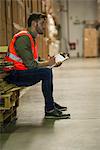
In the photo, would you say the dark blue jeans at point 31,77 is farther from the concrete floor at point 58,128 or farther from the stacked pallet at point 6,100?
the concrete floor at point 58,128

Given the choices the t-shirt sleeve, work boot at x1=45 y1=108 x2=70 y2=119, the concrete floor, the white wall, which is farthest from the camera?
the white wall

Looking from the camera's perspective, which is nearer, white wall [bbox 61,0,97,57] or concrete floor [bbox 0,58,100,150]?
concrete floor [bbox 0,58,100,150]

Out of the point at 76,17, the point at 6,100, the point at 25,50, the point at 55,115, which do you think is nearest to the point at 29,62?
the point at 25,50

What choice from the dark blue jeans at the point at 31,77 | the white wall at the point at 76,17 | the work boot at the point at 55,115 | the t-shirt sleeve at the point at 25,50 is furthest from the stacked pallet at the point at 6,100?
the white wall at the point at 76,17

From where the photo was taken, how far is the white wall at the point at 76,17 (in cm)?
2680

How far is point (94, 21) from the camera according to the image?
85.2 ft

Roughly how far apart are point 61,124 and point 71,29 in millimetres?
22793

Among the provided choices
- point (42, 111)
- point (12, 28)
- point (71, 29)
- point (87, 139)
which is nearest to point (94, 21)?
point (71, 29)

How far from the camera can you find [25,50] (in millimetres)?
4637

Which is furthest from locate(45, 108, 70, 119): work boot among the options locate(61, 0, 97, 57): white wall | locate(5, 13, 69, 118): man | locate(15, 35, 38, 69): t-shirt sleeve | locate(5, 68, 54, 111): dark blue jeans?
locate(61, 0, 97, 57): white wall

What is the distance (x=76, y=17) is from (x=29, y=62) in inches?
896

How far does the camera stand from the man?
15.3 feet

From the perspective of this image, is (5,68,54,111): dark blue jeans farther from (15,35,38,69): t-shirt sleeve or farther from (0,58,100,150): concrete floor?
(0,58,100,150): concrete floor

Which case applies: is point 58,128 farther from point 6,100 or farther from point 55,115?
point 6,100
